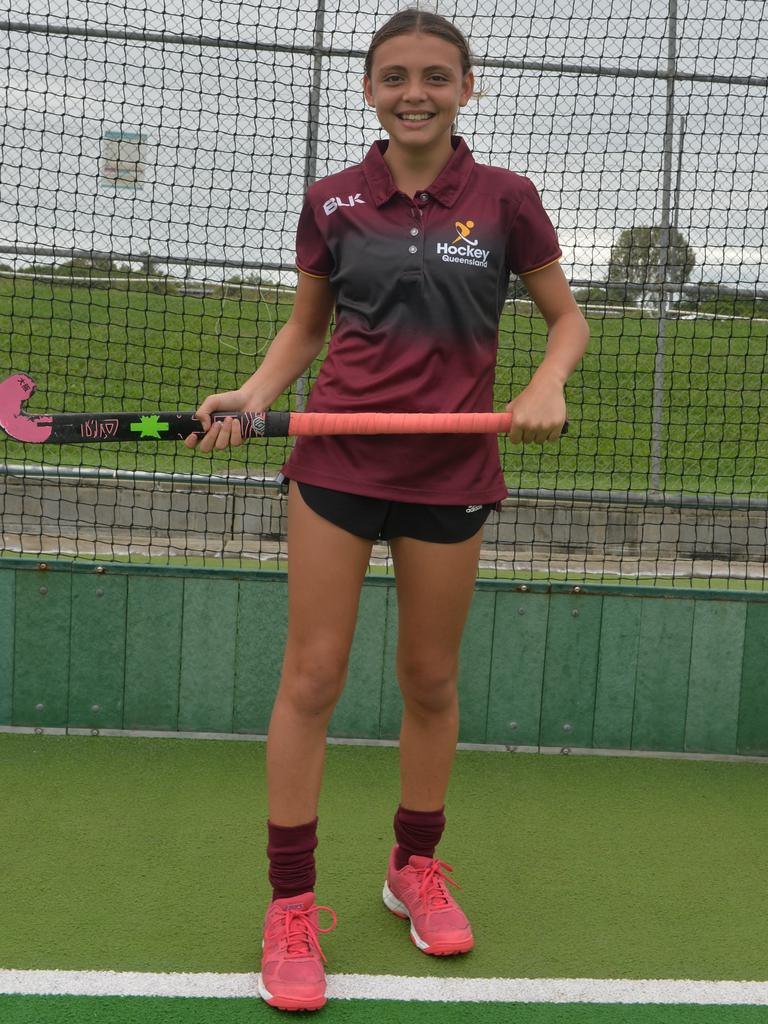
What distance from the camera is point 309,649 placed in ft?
7.11

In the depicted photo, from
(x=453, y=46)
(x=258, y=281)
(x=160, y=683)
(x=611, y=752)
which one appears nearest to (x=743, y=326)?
(x=258, y=281)

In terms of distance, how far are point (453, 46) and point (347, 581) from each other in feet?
3.46

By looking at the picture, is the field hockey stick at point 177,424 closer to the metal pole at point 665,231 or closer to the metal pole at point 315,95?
the metal pole at point 315,95

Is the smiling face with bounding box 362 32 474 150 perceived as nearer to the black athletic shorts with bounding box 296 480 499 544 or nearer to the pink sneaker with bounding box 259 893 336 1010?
the black athletic shorts with bounding box 296 480 499 544

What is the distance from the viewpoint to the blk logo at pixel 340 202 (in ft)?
6.95

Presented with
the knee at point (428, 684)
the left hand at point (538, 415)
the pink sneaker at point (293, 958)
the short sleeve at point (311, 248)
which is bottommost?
the pink sneaker at point (293, 958)

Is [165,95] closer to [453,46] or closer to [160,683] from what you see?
[160,683]

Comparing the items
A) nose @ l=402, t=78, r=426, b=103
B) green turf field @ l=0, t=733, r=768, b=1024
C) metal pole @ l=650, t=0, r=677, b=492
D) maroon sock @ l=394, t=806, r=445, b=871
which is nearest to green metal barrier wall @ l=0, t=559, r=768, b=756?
green turf field @ l=0, t=733, r=768, b=1024

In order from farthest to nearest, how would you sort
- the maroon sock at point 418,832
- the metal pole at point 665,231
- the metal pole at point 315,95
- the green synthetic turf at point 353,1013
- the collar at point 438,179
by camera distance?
1. the metal pole at point 665,231
2. the metal pole at point 315,95
3. the maroon sock at point 418,832
4. the collar at point 438,179
5. the green synthetic turf at point 353,1013

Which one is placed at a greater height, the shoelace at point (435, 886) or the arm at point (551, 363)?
the arm at point (551, 363)

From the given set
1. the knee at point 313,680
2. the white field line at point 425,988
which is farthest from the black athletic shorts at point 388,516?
the white field line at point 425,988

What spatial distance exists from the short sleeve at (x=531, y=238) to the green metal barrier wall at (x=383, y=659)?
153 cm

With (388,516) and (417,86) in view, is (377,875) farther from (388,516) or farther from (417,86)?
(417,86)

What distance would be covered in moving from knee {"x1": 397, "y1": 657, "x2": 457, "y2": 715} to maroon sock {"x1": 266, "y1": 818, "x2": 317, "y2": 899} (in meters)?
0.34
